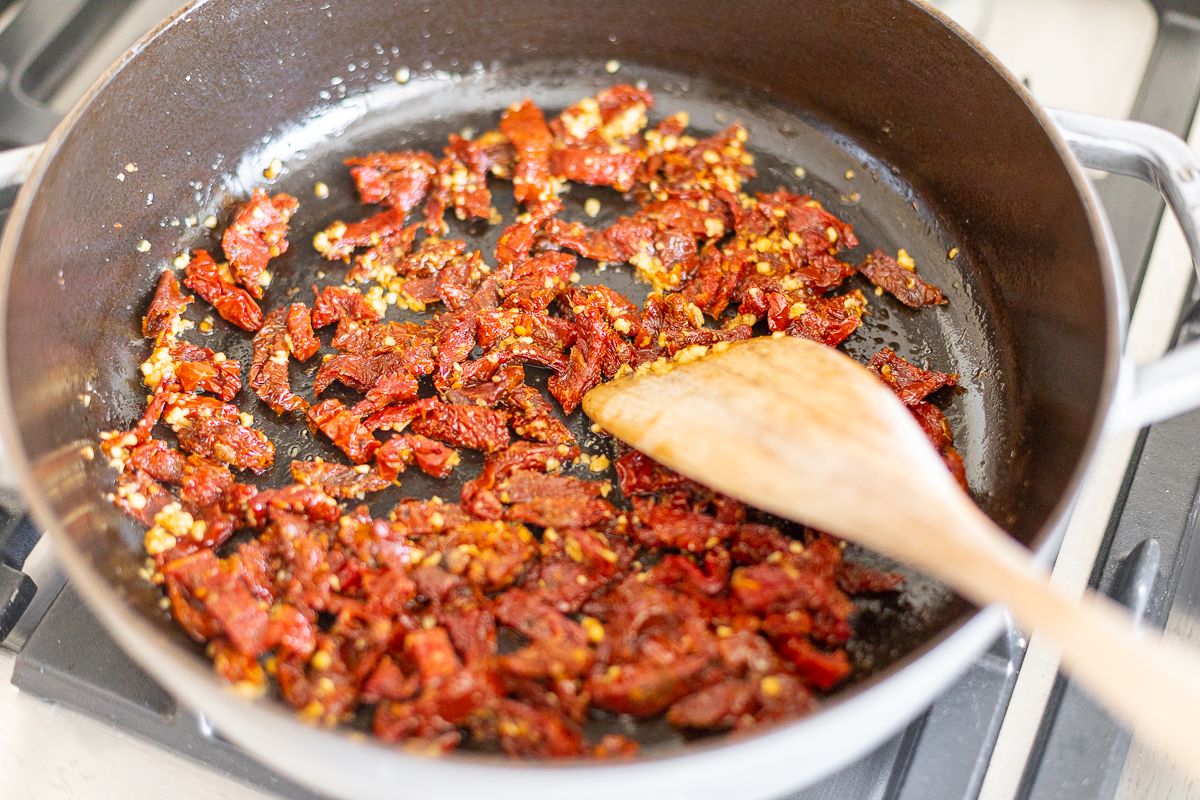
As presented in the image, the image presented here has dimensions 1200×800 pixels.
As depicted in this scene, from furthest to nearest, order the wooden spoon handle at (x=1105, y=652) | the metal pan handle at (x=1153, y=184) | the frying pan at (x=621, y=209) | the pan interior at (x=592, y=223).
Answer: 1. the pan interior at (x=592, y=223)
2. the metal pan handle at (x=1153, y=184)
3. the frying pan at (x=621, y=209)
4. the wooden spoon handle at (x=1105, y=652)

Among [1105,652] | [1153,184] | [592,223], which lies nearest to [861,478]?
[1105,652]

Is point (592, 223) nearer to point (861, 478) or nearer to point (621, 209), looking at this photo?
point (621, 209)

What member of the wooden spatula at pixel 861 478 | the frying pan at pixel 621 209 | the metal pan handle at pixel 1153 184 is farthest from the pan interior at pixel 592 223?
the metal pan handle at pixel 1153 184

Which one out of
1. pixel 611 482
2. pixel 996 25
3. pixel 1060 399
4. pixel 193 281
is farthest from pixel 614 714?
pixel 996 25

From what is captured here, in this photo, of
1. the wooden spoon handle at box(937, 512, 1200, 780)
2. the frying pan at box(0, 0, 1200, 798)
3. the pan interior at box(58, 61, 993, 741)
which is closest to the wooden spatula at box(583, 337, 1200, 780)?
the wooden spoon handle at box(937, 512, 1200, 780)

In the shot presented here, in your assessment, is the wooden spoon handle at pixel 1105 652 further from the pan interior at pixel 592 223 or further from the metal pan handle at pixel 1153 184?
the pan interior at pixel 592 223

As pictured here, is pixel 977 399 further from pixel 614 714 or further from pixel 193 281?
pixel 193 281
